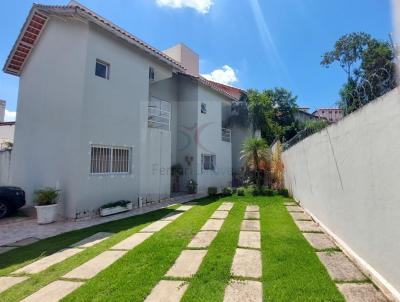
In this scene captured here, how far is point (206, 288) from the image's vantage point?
378cm

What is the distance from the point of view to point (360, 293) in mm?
3541

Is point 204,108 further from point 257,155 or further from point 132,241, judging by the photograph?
point 132,241

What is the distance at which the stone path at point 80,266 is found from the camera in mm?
3832

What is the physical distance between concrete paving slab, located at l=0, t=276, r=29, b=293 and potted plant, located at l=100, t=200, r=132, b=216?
529cm

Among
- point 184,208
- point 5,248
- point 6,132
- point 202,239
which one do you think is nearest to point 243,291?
point 202,239

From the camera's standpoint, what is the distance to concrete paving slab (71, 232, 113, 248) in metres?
6.29

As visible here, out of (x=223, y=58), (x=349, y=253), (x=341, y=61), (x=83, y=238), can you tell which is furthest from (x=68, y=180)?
(x=341, y=61)

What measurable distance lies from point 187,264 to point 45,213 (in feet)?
21.1

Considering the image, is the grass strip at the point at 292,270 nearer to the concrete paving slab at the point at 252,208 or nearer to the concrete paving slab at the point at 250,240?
the concrete paving slab at the point at 250,240

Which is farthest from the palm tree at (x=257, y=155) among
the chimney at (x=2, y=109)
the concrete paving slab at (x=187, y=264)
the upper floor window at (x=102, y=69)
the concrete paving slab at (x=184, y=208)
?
the chimney at (x=2, y=109)

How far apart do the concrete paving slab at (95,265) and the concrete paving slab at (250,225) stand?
3.43m

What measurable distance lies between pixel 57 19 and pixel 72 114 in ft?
15.6

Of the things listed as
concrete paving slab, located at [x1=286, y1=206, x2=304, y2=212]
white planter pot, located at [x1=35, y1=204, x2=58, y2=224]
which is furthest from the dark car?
concrete paving slab, located at [x1=286, y1=206, x2=304, y2=212]

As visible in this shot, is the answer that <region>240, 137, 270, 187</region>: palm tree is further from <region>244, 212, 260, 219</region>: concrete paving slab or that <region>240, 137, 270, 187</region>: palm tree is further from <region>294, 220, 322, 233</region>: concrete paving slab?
<region>294, 220, 322, 233</region>: concrete paving slab
